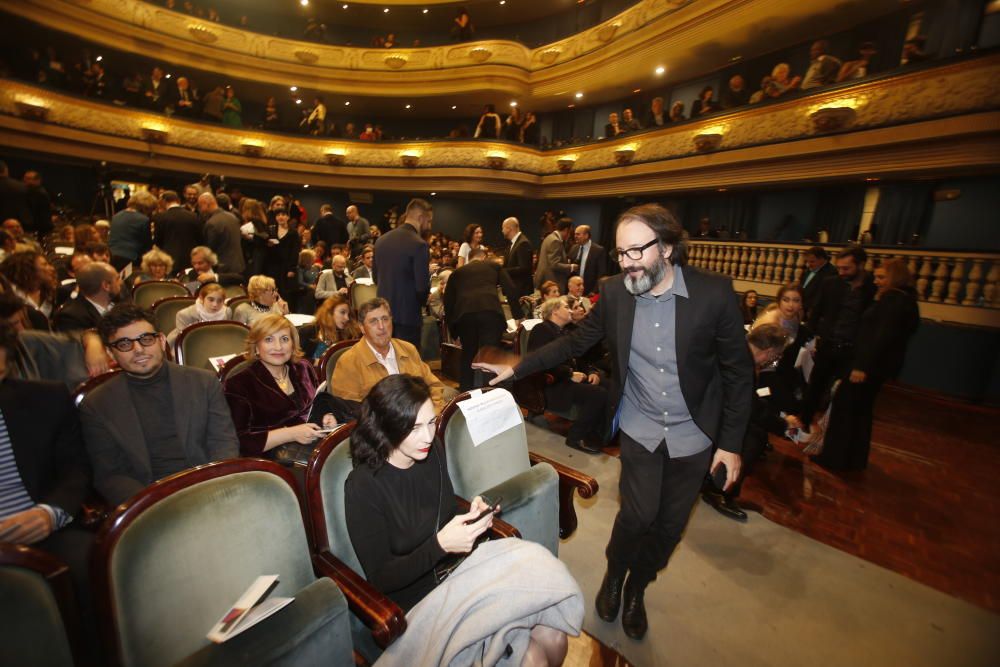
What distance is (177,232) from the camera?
4.78 metres

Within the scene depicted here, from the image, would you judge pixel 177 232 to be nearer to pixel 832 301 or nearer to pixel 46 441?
pixel 46 441

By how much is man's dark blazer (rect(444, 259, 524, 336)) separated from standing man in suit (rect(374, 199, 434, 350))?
0.26 metres

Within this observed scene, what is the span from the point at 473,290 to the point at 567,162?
10.0 meters

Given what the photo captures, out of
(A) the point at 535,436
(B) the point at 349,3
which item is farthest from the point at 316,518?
(B) the point at 349,3

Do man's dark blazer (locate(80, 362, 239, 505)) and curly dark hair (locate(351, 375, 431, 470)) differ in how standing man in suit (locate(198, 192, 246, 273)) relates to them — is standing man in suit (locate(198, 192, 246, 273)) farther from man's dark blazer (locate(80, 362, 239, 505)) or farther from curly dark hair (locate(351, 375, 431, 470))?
curly dark hair (locate(351, 375, 431, 470))

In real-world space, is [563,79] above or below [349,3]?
below

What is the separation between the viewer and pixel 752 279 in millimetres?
8266

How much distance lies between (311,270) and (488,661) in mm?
5987

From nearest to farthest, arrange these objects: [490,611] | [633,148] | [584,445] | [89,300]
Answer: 1. [490,611]
2. [89,300]
3. [584,445]
4. [633,148]

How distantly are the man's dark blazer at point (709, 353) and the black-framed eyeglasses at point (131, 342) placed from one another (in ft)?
5.94

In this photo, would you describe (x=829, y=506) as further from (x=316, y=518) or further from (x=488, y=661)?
(x=316, y=518)

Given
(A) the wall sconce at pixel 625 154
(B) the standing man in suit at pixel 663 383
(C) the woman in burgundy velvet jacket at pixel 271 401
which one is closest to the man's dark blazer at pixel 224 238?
(C) the woman in burgundy velvet jacket at pixel 271 401

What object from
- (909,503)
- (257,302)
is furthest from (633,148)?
(257,302)

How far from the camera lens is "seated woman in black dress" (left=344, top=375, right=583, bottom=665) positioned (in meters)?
1.08
